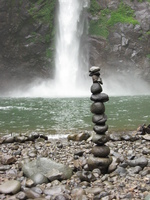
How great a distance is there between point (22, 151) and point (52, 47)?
3881cm

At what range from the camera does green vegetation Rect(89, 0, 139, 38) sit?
44.9 m

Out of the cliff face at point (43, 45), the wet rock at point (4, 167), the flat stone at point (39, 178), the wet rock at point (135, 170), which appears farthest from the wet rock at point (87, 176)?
the cliff face at point (43, 45)

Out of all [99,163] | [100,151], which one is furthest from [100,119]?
[99,163]

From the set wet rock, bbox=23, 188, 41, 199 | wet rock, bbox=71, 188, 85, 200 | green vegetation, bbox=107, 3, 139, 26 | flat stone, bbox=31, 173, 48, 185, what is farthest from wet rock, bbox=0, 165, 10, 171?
green vegetation, bbox=107, 3, 139, 26

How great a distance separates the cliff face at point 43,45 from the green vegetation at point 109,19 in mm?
290

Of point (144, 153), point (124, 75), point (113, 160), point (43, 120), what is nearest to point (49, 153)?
point (113, 160)

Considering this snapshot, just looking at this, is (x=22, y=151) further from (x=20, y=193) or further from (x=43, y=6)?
(x=43, y=6)

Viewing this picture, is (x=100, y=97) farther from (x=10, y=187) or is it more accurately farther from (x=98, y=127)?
(x=10, y=187)

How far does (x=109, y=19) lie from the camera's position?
4588cm

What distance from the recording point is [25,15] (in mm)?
43344

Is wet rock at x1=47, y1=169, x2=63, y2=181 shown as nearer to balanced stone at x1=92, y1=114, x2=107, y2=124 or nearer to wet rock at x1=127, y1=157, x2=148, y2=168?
balanced stone at x1=92, y1=114, x2=107, y2=124

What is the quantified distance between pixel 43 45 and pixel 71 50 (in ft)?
19.6

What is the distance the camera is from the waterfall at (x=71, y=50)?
42.4 metres

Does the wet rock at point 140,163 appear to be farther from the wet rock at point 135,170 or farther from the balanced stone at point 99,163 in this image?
the balanced stone at point 99,163
